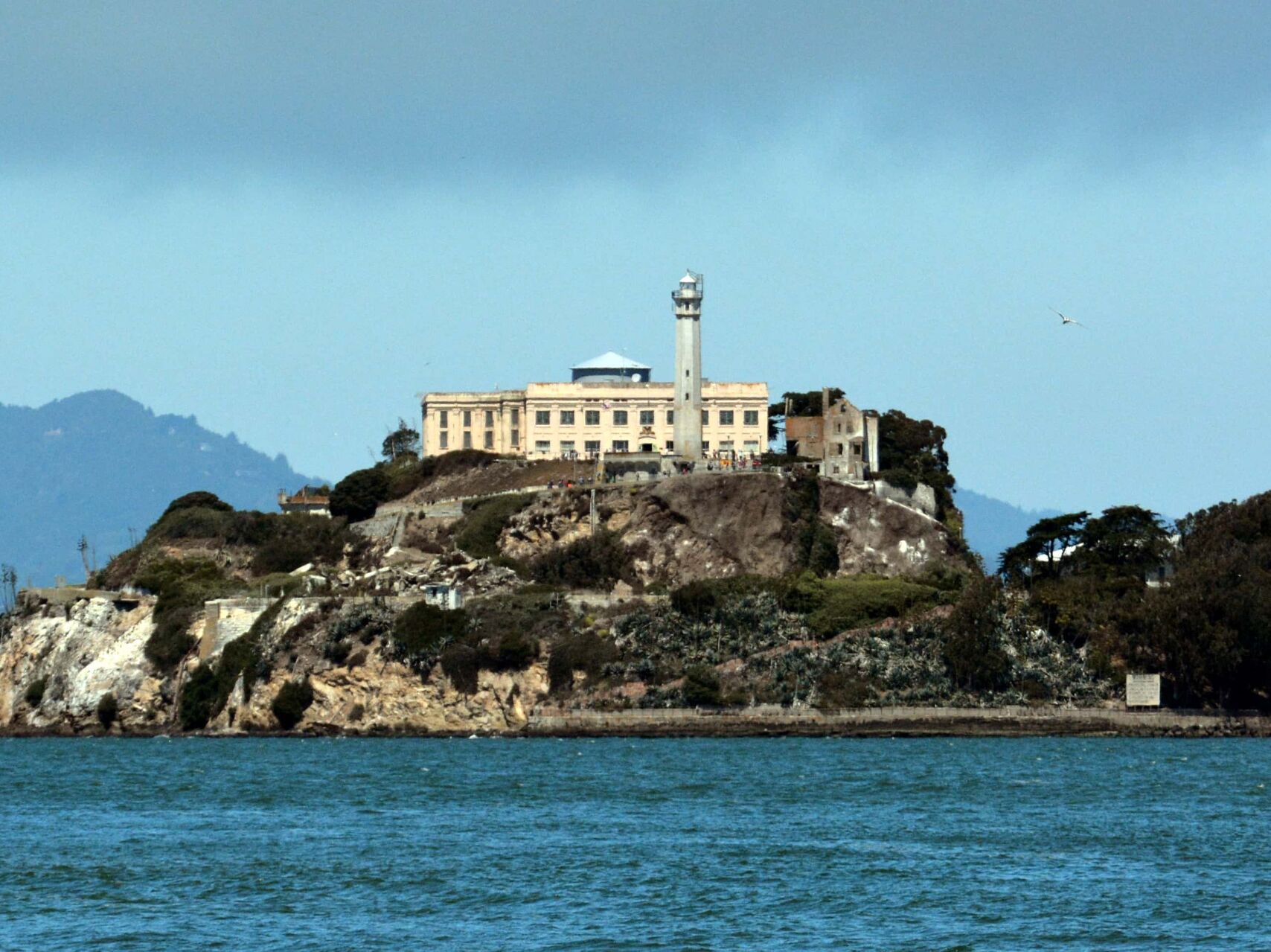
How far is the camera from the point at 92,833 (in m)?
61.2

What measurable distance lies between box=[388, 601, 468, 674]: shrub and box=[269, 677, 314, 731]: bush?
4391mm

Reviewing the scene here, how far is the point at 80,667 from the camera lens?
381 feet

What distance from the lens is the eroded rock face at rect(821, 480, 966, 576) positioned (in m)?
117

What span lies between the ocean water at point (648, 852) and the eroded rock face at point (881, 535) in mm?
28837

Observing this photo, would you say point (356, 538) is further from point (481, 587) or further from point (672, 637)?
point (672, 637)

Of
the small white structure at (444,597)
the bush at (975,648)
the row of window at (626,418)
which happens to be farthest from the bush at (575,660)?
the row of window at (626,418)

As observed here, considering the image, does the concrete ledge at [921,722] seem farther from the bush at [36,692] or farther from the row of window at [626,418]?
the bush at [36,692]

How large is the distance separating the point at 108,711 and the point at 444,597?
18.7 meters

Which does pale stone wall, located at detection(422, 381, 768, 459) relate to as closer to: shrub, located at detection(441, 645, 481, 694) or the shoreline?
shrub, located at detection(441, 645, 481, 694)

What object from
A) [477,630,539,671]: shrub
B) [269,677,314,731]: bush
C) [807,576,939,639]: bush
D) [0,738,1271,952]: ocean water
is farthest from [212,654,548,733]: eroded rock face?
[0,738,1271,952]: ocean water

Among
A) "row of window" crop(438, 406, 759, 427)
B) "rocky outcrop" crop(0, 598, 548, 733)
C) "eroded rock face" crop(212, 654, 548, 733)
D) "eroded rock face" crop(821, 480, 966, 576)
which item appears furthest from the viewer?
"row of window" crop(438, 406, 759, 427)

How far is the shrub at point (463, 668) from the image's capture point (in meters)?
104

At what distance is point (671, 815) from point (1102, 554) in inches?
2072

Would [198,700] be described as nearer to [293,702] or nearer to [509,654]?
[293,702]
